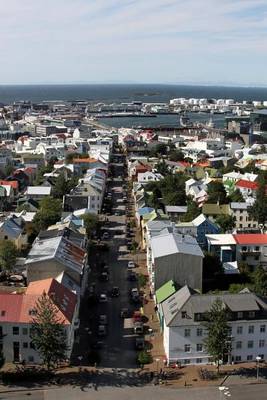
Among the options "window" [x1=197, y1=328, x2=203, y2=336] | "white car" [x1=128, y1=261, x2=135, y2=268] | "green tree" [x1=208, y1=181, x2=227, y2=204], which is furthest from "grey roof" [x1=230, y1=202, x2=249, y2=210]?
"window" [x1=197, y1=328, x2=203, y2=336]

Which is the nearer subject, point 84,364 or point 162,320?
point 84,364

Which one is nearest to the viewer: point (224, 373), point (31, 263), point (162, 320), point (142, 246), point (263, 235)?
point (224, 373)

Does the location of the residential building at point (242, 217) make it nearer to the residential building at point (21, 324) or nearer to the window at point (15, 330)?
the residential building at point (21, 324)

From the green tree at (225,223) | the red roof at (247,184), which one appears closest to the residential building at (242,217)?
the green tree at (225,223)

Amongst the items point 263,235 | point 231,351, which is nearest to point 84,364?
point 231,351

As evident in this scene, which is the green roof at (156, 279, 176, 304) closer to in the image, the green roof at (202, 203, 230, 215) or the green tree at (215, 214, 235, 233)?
the green tree at (215, 214, 235, 233)

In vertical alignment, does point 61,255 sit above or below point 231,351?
above

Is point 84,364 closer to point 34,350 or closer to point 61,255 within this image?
point 34,350
